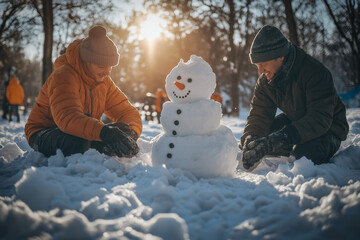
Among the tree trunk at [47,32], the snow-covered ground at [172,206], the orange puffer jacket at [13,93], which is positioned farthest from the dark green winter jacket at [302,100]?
the orange puffer jacket at [13,93]

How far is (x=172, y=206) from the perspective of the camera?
68.7 inches

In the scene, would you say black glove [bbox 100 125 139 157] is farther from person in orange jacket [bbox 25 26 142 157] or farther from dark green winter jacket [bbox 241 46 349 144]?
dark green winter jacket [bbox 241 46 349 144]

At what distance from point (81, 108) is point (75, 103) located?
0.11 m

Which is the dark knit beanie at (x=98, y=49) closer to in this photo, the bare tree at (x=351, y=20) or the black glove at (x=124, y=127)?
the black glove at (x=124, y=127)

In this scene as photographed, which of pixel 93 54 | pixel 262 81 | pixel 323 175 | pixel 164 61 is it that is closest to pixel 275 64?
pixel 262 81

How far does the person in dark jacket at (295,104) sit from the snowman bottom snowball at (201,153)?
16.4 inches

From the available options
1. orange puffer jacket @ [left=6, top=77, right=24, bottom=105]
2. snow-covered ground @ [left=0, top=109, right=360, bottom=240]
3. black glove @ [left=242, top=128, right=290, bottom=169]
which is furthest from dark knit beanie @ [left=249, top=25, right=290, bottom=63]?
orange puffer jacket @ [left=6, top=77, right=24, bottom=105]

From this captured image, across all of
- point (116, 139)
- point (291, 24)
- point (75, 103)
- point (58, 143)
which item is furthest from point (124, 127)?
point (291, 24)

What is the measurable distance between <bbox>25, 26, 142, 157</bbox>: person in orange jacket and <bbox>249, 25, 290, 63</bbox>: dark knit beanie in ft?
5.08

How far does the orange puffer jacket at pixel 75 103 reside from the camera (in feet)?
8.64

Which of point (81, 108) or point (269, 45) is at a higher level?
point (269, 45)

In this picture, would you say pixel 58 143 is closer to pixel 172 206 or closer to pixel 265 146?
pixel 172 206

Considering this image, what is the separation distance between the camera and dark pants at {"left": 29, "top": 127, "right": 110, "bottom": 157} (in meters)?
2.78

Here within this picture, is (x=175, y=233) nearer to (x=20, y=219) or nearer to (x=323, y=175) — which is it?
(x=20, y=219)
